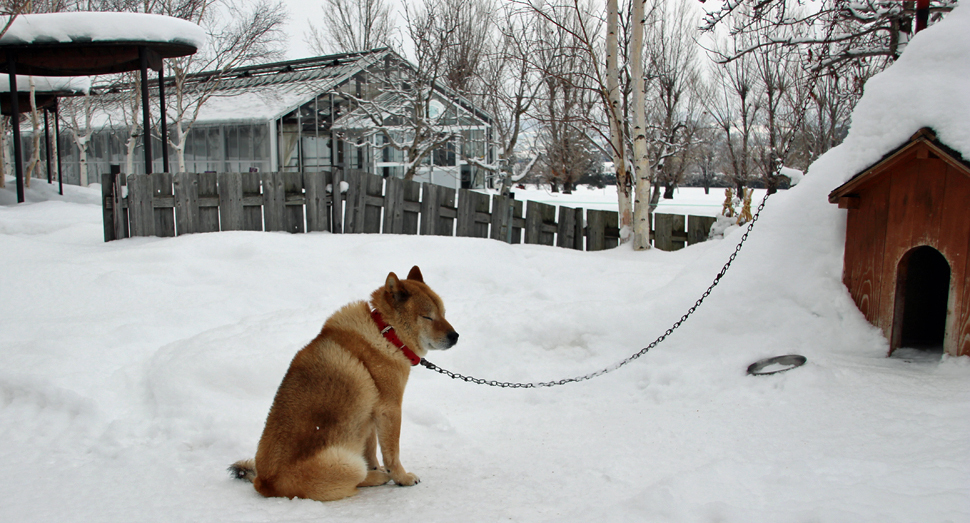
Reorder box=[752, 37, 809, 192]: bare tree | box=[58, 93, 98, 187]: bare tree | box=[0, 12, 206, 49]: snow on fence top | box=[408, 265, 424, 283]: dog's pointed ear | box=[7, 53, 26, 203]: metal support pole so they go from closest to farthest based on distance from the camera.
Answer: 1. box=[408, 265, 424, 283]: dog's pointed ear
2. box=[0, 12, 206, 49]: snow on fence top
3. box=[7, 53, 26, 203]: metal support pole
4. box=[752, 37, 809, 192]: bare tree
5. box=[58, 93, 98, 187]: bare tree

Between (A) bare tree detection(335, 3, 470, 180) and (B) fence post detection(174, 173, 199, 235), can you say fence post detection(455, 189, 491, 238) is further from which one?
(A) bare tree detection(335, 3, 470, 180)

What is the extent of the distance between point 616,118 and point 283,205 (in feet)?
19.4

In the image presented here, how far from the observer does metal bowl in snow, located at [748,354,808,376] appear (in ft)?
14.6

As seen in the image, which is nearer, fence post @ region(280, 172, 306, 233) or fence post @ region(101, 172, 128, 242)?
fence post @ region(101, 172, 128, 242)

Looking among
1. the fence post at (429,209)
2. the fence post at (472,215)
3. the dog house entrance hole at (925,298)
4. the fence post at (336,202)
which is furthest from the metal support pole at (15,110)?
the dog house entrance hole at (925,298)

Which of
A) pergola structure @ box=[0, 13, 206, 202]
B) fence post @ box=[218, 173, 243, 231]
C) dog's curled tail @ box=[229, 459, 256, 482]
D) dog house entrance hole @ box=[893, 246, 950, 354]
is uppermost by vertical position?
pergola structure @ box=[0, 13, 206, 202]

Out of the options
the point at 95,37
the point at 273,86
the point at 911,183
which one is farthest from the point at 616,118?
the point at 273,86

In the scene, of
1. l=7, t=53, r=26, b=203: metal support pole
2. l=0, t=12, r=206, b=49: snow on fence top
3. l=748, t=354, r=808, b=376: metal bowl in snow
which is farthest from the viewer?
l=7, t=53, r=26, b=203: metal support pole

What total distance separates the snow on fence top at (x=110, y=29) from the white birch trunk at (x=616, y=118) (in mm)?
7733

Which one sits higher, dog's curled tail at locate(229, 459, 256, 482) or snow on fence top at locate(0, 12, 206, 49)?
snow on fence top at locate(0, 12, 206, 49)

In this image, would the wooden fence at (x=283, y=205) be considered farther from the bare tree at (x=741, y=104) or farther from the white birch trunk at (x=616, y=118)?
the bare tree at (x=741, y=104)

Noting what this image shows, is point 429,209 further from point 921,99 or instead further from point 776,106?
point 776,106

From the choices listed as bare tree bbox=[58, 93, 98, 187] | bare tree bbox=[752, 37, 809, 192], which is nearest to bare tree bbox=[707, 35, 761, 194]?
bare tree bbox=[752, 37, 809, 192]

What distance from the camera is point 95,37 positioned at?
1066 centimetres
